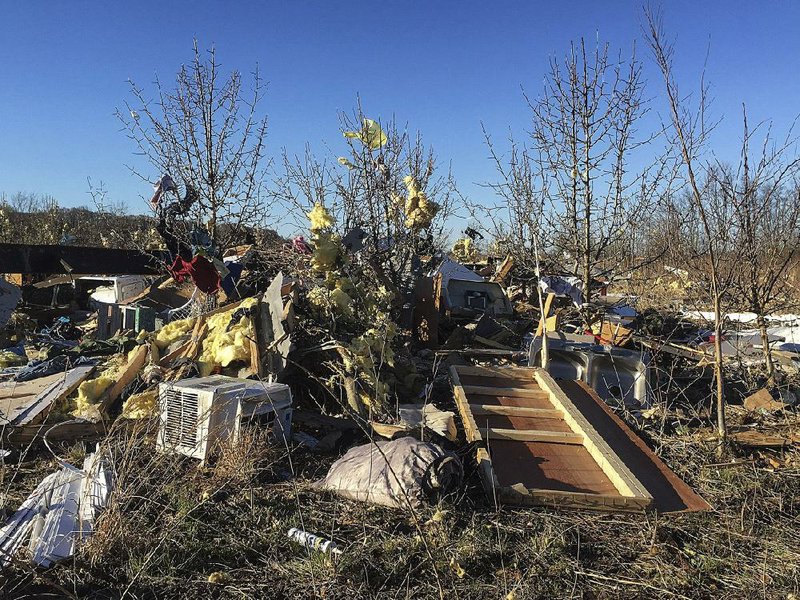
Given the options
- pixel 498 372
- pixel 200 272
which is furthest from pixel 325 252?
pixel 498 372

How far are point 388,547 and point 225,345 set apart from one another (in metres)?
2.96

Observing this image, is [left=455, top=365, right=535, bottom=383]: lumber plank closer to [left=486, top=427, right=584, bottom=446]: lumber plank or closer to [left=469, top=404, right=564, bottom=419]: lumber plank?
[left=469, top=404, right=564, bottom=419]: lumber plank

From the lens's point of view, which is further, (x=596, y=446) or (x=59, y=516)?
(x=596, y=446)

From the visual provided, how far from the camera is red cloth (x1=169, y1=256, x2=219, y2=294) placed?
6266 millimetres

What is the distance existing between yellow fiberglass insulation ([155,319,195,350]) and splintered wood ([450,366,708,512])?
9.04 feet

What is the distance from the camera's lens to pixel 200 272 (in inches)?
251

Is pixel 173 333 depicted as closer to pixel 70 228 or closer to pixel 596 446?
pixel 596 446

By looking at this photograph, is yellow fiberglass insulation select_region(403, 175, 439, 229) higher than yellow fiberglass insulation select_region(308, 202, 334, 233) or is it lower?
higher

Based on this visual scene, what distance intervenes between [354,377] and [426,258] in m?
4.38

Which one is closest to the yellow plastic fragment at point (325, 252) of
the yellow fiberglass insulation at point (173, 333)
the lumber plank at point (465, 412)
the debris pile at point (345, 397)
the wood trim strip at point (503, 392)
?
the debris pile at point (345, 397)

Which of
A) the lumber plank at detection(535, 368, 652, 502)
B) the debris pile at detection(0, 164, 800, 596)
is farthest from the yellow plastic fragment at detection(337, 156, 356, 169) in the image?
the lumber plank at detection(535, 368, 652, 502)

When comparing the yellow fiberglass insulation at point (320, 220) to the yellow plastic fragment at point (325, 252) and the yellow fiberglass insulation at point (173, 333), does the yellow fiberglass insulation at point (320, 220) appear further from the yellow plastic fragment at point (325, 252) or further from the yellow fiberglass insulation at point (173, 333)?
the yellow fiberglass insulation at point (173, 333)

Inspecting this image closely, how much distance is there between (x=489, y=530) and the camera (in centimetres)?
342

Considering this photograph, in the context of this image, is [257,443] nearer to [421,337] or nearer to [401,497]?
[401,497]
